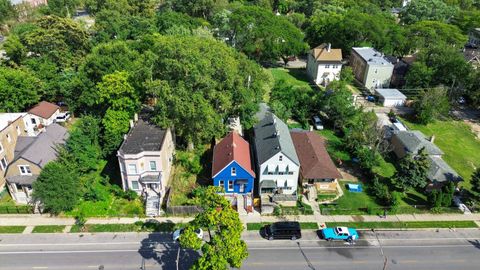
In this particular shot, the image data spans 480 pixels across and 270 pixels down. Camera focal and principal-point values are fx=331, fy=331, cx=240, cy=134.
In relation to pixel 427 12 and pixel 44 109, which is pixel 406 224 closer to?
pixel 44 109

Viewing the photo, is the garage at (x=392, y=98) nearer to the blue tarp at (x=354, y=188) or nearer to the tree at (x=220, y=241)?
the blue tarp at (x=354, y=188)

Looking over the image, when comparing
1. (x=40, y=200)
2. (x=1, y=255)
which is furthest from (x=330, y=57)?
(x=1, y=255)

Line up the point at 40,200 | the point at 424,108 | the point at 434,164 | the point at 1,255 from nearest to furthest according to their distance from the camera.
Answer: the point at 1,255
the point at 40,200
the point at 434,164
the point at 424,108

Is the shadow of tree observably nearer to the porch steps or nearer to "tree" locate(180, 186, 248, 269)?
"tree" locate(180, 186, 248, 269)

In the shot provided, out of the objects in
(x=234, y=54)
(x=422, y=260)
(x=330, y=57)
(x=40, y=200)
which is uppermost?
(x=234, y=54)

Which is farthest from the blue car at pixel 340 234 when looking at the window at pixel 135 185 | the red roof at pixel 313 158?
the window at pixel 135 185

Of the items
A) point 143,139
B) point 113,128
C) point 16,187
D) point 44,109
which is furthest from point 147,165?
point 44,109

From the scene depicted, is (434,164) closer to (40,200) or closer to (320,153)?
(320,153)
